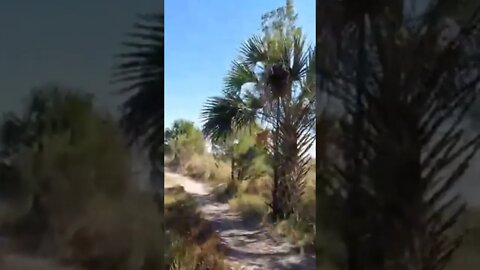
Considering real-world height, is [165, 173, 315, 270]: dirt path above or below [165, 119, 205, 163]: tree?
below

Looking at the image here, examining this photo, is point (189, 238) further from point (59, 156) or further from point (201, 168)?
point (59, 156)

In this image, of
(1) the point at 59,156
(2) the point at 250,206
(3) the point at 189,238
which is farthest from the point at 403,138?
(1) the point at 59,156

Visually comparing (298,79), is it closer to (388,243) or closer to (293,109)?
(293,109)

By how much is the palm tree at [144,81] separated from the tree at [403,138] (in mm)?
600

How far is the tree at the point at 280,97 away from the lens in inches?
84.8

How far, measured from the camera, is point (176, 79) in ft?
6.97

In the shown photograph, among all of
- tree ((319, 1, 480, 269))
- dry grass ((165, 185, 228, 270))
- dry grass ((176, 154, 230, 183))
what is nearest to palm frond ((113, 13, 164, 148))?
dry grass ((176, 154, 230, 183))

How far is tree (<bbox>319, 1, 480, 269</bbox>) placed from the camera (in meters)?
2.07

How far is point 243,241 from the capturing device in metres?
2.15

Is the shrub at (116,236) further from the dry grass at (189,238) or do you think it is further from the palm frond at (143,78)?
the palm frond at (143,78)

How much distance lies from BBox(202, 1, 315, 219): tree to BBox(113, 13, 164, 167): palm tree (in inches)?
9.2

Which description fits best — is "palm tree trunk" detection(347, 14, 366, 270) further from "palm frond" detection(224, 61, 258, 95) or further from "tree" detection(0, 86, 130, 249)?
"tree" detection(0, 86, 130, 249)

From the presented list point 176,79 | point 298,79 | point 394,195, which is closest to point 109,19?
point 176,79

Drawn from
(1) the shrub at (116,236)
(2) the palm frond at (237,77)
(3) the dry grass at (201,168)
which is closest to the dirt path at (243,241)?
(3) the dry grass at (201,168)
